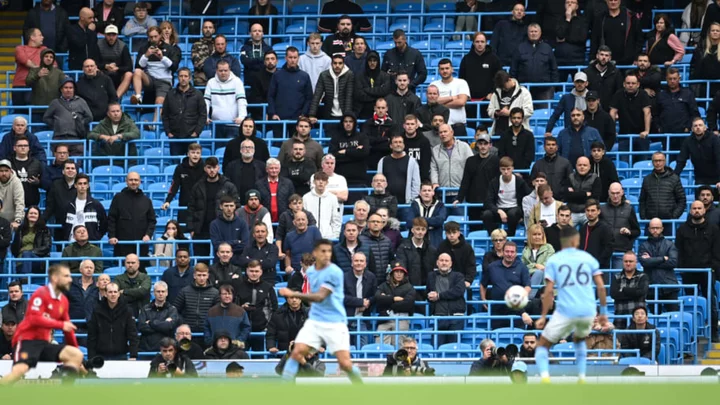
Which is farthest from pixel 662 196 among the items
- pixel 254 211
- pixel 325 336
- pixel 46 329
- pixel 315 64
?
pixel 46 329

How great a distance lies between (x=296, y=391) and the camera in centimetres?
1495

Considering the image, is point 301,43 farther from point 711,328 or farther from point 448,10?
point 711,328

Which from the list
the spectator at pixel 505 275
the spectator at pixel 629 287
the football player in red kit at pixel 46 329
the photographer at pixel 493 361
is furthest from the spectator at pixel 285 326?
the football player in red kit at pixel 46 329

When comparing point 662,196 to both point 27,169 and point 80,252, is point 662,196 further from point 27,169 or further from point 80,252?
point 27,169

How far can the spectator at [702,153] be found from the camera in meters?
24.0

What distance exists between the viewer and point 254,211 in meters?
23.3

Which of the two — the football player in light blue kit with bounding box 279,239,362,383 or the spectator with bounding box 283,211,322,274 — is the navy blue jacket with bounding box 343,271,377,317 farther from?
the football player in light blue kit with bounding box 279,239,362,383

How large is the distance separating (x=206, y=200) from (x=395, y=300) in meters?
3.34

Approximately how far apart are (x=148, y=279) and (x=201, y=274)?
1026 millimetres

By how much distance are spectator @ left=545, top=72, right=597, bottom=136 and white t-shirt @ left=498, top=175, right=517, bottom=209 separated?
1.62m

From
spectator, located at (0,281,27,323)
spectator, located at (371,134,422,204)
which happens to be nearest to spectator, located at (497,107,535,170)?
spectator, located at (371,134,422,204)

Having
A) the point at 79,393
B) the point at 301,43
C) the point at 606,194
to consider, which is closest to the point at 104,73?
the point at 301,43

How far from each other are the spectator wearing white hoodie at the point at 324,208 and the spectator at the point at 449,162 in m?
1.71

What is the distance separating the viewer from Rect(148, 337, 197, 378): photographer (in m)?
19.6
